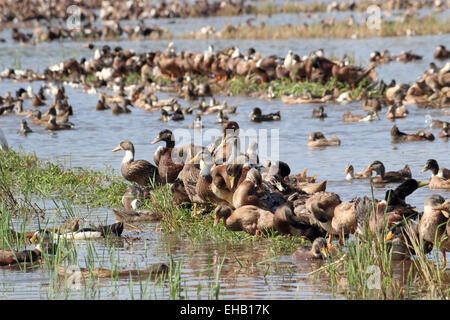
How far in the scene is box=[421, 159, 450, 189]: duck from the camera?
1235 cm

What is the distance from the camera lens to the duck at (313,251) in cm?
874

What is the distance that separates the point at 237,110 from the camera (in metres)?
22.3

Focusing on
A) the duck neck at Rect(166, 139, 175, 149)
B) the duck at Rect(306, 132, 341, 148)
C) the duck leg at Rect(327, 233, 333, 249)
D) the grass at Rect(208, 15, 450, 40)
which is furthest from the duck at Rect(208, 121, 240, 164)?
the grass at Rect(208, 15, 450, 40)

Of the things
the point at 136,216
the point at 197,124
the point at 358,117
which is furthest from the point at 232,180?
the point at 358,117

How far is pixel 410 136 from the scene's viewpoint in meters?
17.0

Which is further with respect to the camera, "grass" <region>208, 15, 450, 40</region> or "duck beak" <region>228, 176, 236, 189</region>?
"grass" <region>208, 15, 450, 40</region>

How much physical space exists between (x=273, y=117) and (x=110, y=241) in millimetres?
10866

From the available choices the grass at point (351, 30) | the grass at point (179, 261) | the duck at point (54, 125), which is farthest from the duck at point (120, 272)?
the grass at point (351, 30)

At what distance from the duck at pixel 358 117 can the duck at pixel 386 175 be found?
250 inches

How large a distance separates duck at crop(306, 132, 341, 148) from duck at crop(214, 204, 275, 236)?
22.9 ft

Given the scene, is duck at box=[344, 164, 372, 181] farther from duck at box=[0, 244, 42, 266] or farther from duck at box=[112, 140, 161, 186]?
duck at box=[0, 244, 42, 266]
